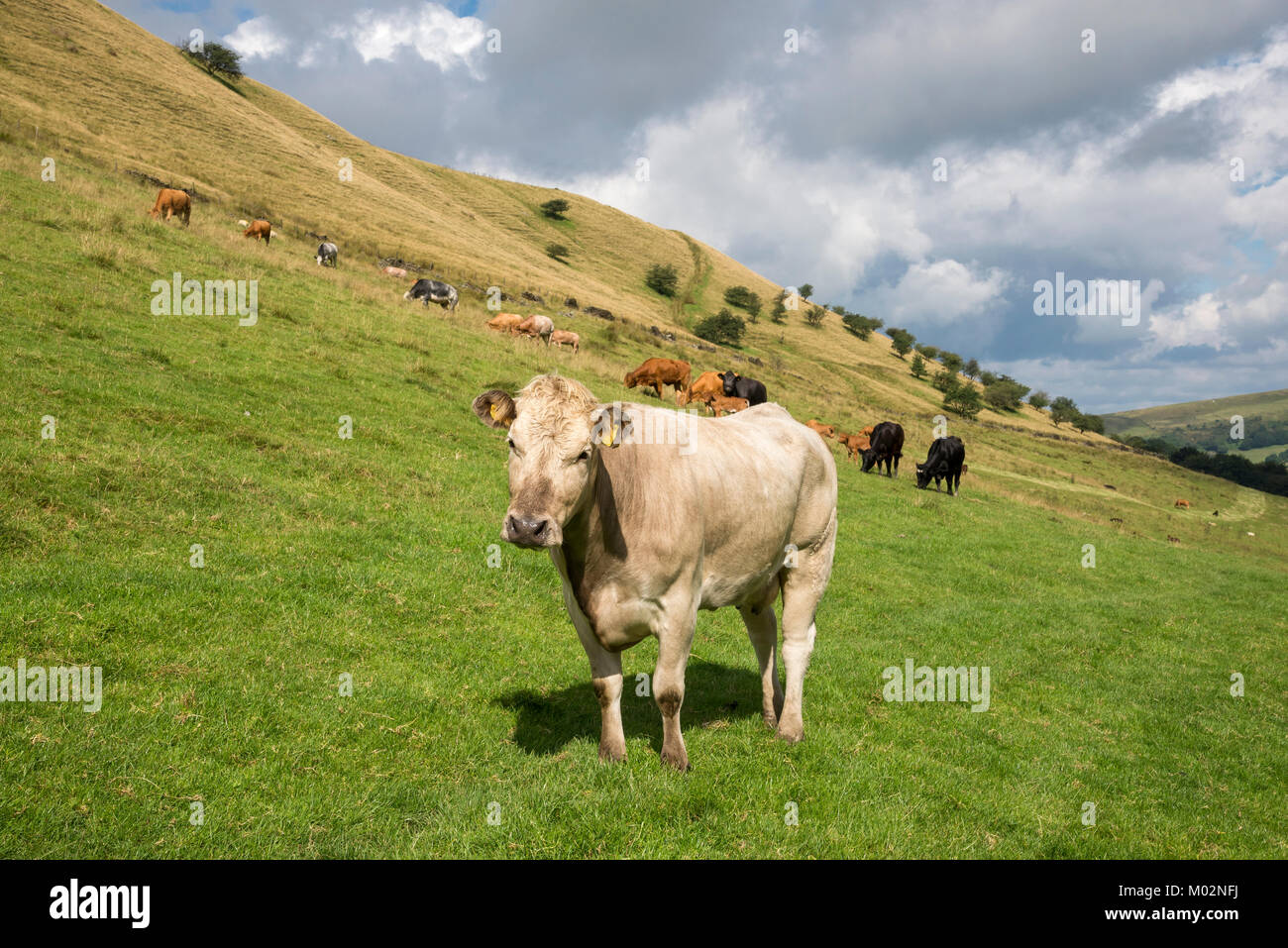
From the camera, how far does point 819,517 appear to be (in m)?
7.28

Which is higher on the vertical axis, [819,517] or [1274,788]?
[819,517]

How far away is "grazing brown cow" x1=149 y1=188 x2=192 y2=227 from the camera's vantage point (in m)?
24.6

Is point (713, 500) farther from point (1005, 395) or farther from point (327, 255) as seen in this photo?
point (1005, 395)

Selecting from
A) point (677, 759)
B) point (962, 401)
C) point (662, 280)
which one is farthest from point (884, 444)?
point (662, 280)

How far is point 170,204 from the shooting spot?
82.5 feet

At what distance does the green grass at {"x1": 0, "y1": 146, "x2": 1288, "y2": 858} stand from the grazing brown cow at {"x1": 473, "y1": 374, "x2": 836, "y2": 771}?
0.71 meters

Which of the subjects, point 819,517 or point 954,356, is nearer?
point 819,517

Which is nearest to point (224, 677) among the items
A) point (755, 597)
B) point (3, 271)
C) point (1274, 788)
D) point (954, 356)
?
point (755, 597)

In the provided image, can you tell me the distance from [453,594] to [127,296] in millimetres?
13580

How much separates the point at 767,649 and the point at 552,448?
3.89 m

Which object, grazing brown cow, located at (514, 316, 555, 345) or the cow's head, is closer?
the cow's head

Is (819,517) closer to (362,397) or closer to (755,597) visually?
(755,597)

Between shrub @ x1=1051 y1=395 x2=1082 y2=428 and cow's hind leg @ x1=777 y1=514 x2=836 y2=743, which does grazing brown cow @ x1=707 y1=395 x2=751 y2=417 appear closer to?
cow's hind leg @ x1=777 y1=514 x2=836 y2=743

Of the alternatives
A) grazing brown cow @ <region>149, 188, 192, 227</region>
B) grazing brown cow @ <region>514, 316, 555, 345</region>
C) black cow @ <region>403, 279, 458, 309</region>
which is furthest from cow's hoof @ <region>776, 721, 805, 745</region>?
black cow @ <region>403, 279, 458, 309</region>
